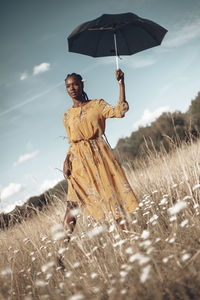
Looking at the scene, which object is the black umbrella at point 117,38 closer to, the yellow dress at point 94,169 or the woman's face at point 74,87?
the woman's face at point 74,87

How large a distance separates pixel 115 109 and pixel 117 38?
1.20 meters

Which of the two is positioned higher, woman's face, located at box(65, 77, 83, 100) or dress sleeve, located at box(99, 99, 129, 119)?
woman's face, located at box(65, 77, 83, 100)

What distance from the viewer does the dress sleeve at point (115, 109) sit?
114 inches

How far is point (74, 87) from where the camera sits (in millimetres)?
3189

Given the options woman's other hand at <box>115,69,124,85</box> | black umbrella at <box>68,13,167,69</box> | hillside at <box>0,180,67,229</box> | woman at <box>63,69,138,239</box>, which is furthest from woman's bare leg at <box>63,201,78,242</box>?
black umbrella at <box>68,13,167,69</box>

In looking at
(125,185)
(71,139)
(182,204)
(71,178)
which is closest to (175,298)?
(182,204)

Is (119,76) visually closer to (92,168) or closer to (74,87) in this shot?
(74,87)

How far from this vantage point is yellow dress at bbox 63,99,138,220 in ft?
9.88

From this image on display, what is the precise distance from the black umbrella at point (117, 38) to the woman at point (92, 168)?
71 cm

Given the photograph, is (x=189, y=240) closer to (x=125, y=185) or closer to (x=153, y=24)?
(x=125, y=185)

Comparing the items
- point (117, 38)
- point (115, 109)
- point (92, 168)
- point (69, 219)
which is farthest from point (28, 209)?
point (117, 38)

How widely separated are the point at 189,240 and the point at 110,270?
0.73m

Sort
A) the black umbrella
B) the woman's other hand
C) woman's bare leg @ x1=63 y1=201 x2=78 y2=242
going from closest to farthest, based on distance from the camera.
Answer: the woman's other hand
woman's bare leg @ x1=63 y1=201 x2=78 y2=242
the black umbrella

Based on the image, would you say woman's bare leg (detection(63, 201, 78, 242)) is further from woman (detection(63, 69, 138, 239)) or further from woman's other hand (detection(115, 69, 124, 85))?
woman's other hand (detection(115, 69, 124, 85))
